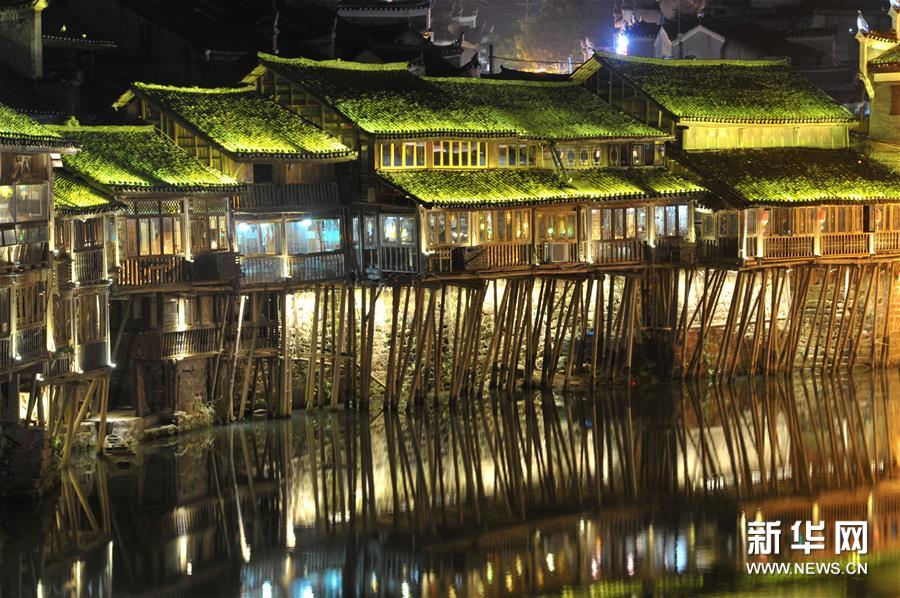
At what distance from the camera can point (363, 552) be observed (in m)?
42.7

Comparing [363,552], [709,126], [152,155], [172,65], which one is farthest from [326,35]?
[363,552]

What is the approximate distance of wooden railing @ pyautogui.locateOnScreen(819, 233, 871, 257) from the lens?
65.0 metres

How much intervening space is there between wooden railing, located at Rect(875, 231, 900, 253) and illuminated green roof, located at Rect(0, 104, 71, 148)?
100.0 feet

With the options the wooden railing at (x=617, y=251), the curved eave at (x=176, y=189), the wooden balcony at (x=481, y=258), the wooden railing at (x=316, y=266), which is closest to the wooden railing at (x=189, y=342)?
the wooden railing at (x=316, y=266)

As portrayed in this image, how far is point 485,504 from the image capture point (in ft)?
155

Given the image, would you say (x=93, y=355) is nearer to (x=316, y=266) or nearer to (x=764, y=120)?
(x=316, y=266)

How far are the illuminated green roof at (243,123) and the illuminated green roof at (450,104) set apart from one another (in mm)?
1156

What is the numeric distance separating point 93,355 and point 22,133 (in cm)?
639

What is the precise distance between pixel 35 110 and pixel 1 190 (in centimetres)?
1482

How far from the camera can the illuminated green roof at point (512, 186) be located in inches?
2285

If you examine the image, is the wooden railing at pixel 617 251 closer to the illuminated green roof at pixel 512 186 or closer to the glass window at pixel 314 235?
the illuminated green roof at pixel 512 186

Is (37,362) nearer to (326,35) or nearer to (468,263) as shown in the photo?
(468,263)

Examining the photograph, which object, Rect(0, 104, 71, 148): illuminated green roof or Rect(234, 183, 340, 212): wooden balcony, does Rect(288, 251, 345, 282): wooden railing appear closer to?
Rect(234, 183, 340, 212): wooden balcony

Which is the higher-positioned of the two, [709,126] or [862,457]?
[709,126]
